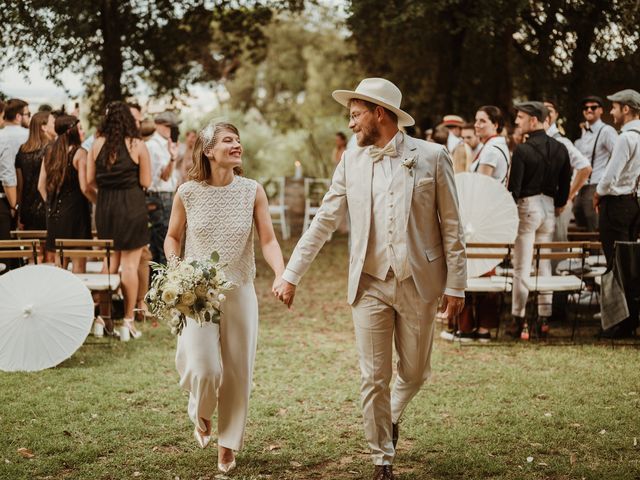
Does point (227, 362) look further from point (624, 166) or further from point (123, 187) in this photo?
point (624, 166)

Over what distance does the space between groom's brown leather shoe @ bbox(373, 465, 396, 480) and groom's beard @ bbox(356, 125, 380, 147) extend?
192 cm

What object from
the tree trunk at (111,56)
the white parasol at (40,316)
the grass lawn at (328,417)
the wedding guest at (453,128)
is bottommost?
the grass lawn at (328,417)

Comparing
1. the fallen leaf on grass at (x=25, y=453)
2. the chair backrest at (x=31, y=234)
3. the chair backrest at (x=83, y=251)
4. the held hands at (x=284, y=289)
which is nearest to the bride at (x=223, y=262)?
the held hands at (x=284, y=289)

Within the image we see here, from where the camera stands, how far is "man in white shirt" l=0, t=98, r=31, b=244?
33.7 feet

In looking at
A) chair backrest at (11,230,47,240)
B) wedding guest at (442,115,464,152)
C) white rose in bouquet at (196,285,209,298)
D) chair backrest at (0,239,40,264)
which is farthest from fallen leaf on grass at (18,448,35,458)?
wedding guest at (442,115,464,152)

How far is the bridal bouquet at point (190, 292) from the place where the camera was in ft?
16.6

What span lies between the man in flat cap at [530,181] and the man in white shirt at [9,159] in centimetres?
571

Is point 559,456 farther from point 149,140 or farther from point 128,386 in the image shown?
point 149,140

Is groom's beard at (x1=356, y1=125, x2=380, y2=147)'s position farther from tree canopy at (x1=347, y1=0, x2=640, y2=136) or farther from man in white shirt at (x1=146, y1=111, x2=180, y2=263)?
tree canopy at (x1=347, y1=0, x2=640, y2=136)

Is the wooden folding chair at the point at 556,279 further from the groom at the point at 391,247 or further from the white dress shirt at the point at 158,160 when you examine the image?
the white dress shirt at the point at 158,160

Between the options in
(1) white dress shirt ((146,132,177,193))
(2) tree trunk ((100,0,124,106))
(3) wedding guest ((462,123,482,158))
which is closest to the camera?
(3) wedding guest ((462,123,482,158))

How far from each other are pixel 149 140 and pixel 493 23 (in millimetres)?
6346

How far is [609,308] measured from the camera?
902cm

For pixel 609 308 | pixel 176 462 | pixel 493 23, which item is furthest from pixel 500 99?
pixel 176 462
